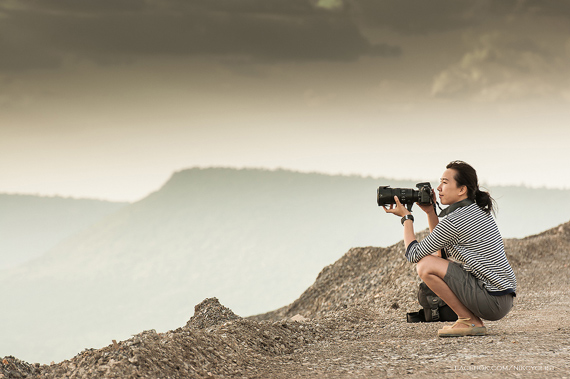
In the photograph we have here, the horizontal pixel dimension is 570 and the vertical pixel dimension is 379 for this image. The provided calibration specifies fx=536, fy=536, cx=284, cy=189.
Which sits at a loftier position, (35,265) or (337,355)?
(35,265)

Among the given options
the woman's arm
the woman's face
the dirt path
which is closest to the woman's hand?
the woman's arm

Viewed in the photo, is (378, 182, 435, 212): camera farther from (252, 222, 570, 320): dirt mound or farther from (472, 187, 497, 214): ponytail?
(252, 222, 570, 320): dirt mound

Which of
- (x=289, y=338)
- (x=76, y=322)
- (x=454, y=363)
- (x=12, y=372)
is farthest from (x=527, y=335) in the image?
(x=76, y=322)

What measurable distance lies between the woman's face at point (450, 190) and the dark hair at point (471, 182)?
0.12 ft

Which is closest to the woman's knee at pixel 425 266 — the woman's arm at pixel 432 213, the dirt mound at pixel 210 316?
the woman's arm at pixel 432 213

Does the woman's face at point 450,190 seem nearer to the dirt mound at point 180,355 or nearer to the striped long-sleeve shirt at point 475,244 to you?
the striped long-sleeve shirt at point 475,244

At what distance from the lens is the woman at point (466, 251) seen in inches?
201

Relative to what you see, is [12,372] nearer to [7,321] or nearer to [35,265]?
[7,321]

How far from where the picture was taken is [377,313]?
9.49 meters

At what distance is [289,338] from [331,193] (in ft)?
531

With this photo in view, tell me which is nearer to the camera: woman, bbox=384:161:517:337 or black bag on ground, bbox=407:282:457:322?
woman, bbox=384:161:517:337

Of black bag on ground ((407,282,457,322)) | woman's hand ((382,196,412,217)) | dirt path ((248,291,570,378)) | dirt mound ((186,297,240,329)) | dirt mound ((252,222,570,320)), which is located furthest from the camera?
dirt mound ((252,222,570,320))

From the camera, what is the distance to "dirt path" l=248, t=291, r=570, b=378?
4441 mm

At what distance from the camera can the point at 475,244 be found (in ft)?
16.8
